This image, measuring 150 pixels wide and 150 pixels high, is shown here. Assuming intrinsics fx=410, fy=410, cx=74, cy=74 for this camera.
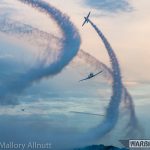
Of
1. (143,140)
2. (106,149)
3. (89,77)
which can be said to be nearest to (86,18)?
(89,77)

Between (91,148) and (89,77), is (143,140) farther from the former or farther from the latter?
(91,148)

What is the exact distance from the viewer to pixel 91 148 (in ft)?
390

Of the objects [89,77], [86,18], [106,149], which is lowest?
[106,149]

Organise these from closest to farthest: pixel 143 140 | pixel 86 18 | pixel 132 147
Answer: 1. pixel 132 147
2. pixel 143 140
3. pixel 86 18

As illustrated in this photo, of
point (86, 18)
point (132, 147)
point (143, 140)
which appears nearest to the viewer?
point (132, 147)

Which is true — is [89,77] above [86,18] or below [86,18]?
below

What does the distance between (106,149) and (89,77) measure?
41.5m

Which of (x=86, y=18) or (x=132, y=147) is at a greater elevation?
(x=86, y=18)

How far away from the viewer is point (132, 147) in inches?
2359

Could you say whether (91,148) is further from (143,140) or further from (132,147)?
(132,147)

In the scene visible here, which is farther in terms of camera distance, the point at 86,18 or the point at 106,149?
the point at 106,149

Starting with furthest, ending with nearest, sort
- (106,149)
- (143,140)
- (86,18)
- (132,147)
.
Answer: (106,149)
(86,18)
(143,140)
(132,147)

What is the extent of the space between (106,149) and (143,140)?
141 ft

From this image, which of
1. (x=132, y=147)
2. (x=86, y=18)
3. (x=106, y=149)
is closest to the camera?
(x=132, y=147)
